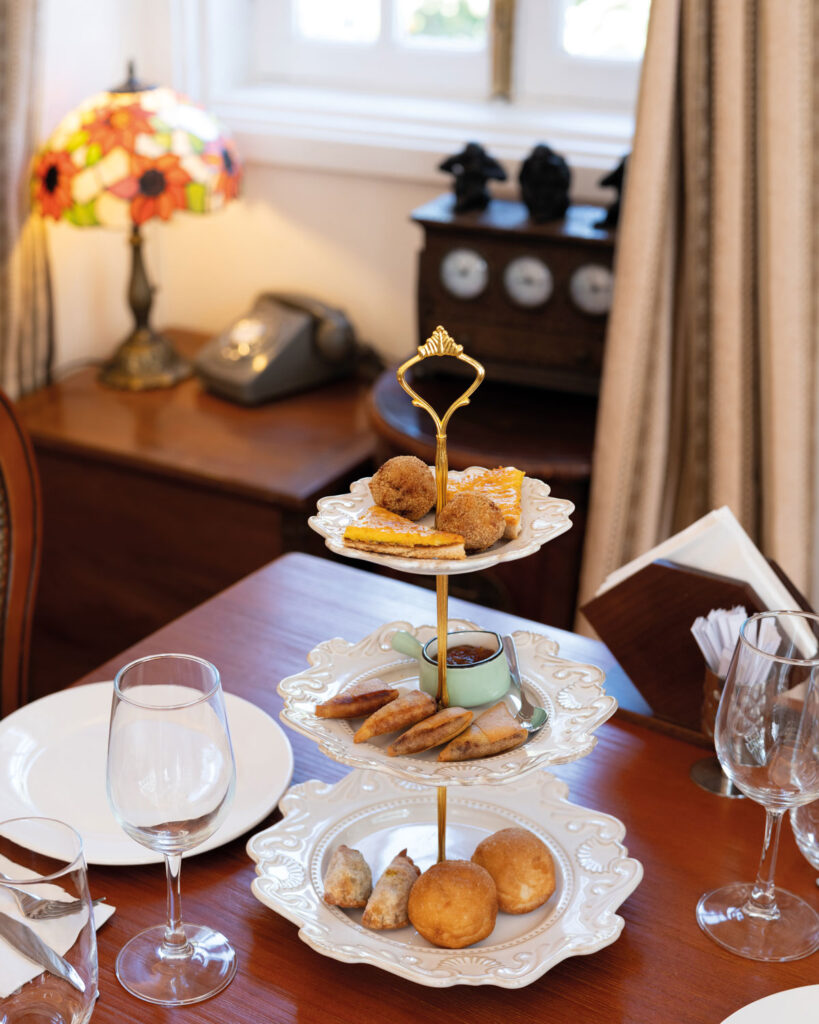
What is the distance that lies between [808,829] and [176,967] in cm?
46

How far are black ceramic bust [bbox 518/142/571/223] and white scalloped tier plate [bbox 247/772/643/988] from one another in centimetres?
117

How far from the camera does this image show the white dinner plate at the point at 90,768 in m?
0.88

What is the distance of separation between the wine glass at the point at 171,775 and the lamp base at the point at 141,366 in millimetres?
1551

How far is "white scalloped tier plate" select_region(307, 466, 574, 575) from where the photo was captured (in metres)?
0.68

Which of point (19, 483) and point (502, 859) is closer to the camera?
point (502, 859)

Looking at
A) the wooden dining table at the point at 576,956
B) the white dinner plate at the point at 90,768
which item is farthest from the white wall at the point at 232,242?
the white dinner plate at the point at 90,768

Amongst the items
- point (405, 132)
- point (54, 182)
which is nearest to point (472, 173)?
point (405, 132)

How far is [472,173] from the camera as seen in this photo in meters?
1.90

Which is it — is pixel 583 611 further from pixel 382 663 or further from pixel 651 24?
pixel 651 24

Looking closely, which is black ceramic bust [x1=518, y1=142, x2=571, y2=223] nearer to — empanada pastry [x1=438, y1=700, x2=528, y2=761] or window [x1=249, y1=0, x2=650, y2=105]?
window [x1=249, y1=0, x2=650, y2=105]

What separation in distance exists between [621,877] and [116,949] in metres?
0.36

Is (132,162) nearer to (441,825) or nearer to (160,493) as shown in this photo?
(160,493)

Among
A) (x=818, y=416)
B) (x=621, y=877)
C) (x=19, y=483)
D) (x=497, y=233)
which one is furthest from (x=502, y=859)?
(x=497, y=233)

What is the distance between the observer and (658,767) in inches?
39.3
